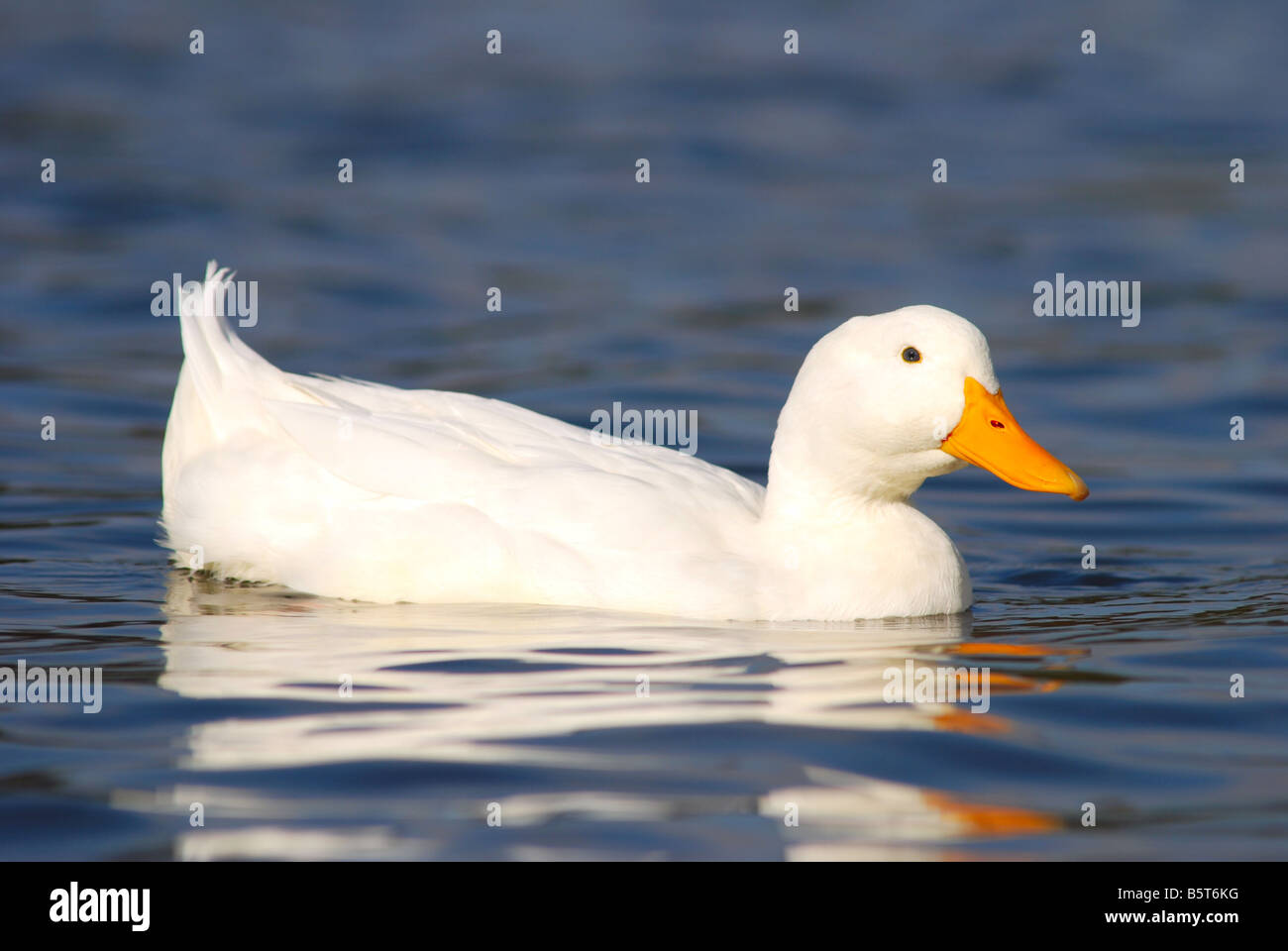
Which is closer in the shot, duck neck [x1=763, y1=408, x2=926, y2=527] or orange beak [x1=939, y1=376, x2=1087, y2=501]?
orange beak [x1=939, y1=376, x2=1087, y2=501]

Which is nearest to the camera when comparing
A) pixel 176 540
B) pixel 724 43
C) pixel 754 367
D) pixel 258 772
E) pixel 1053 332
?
pixel 258 772

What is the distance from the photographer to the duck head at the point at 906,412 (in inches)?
238

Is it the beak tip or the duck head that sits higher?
the duck head

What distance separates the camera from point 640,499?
6.30 m

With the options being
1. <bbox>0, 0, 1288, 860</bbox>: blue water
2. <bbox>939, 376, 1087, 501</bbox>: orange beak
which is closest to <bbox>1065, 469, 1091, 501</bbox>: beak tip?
<bbox>939, 376, 1087, 501</bbox>: orange beak

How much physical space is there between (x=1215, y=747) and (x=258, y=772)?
258 centimetres

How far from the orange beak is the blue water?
53 cm

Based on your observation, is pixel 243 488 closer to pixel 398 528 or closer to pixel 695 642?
pixel 398 528

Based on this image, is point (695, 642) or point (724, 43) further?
point (724, 43)

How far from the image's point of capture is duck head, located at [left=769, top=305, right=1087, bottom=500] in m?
6.05

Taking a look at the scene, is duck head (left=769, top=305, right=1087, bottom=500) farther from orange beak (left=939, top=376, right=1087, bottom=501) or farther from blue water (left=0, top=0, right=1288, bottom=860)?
blue water (left=0, top=0, right=1288, bottom=860)

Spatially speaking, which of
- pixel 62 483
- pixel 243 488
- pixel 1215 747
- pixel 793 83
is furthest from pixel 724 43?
pixel 1215 747

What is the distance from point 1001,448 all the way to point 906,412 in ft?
1.08

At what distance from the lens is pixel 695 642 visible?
593 cm
